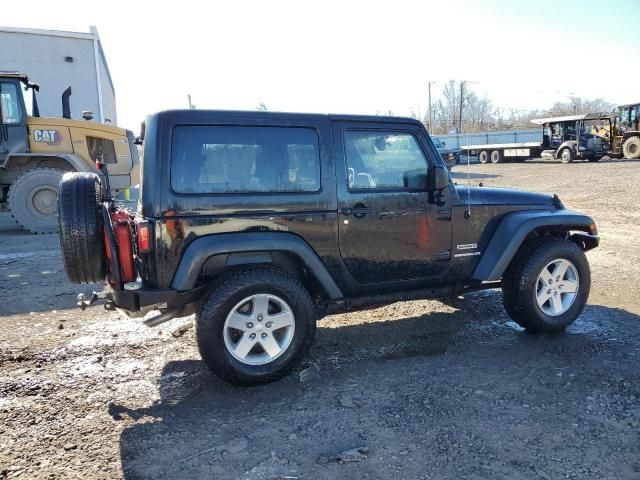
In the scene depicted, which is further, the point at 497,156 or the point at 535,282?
the point at 497,156

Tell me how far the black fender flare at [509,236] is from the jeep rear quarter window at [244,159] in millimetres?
1715

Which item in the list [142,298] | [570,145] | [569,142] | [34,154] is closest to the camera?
[142,298]

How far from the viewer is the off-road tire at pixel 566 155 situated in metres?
28.2

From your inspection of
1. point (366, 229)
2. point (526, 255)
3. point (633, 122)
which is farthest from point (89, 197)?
point (633, 122)

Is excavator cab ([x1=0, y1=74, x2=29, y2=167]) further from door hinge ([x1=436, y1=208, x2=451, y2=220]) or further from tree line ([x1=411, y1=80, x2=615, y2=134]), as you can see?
tree line ([x1=411, y1=80, x2=615, y2=134])

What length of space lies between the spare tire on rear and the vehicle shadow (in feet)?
3.26

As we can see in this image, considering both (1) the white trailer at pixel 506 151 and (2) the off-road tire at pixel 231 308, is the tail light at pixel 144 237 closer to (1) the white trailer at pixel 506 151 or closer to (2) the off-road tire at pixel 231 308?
(2) the off-road tire at pixel 231 308

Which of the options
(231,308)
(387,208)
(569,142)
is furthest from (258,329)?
(569,142)

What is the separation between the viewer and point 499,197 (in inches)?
170

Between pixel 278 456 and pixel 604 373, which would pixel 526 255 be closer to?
pixel 604 373

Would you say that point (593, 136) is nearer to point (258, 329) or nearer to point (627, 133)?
point (627, 133)

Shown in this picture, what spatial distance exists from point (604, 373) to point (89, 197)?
3924mm

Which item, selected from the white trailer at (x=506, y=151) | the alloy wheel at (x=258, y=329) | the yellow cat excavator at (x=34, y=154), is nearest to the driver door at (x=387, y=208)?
the alloy wheel at (x=258, y=329)

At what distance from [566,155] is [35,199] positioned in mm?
28052
